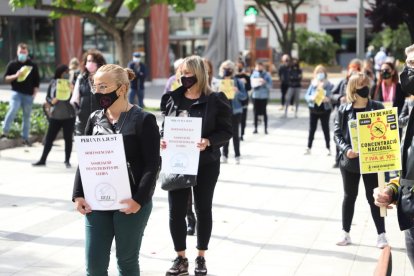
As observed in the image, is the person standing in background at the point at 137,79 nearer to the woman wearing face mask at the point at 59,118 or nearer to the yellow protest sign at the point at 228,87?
the yellow protest sign at the point at 228,87

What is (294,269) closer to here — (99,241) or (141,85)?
(99,241)

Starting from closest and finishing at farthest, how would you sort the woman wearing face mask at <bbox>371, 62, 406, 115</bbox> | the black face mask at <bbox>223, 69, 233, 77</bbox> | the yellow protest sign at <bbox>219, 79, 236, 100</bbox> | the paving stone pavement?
the paving stone pavement, the woman wearing face mask at <bbox>371, 62, 406, 115</bbox>, the yellow protest sign at <bbox>219, 79, 236, 100</bbox>, the black face mask at <bbox>223, 69, 233, 77</bbox>

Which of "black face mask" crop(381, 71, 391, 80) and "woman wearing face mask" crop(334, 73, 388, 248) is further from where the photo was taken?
"black face mask" crop(381, 71, 391, 80)

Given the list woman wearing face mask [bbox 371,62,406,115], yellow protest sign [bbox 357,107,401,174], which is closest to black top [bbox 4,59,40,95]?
woman wearing face mask [bbox 371,62,406,115]

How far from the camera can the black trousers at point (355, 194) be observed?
26.4 feet

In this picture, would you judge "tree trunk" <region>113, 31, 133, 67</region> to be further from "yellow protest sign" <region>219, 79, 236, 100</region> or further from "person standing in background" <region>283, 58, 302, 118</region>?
"yellow protest sign" <region>219, 79, 236, 100</region>

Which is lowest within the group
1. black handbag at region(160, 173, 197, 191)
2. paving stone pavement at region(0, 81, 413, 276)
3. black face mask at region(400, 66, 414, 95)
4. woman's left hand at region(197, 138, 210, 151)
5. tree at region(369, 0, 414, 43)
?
paving stone pavement at region(0, 81, 413, 276)

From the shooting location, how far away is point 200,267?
7.12m

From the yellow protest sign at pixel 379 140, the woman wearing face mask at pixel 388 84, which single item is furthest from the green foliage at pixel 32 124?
the yellow protest sign at pixel 379 140

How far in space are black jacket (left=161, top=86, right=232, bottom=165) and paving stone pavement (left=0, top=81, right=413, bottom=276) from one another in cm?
110

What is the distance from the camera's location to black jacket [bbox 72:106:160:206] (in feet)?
16.7

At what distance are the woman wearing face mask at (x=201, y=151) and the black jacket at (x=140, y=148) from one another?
1824 mm

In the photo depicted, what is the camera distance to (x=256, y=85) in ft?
60.8

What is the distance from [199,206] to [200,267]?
528 mm
